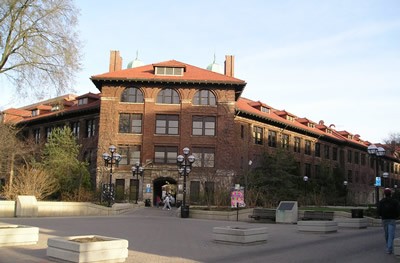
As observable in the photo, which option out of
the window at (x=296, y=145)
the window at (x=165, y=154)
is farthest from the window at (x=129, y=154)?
the window at (x=296, y=145)

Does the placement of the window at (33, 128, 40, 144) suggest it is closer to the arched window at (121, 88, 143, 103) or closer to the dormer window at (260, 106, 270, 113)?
the arched window at (121, 88, 143, 103)

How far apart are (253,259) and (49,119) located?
51.1m

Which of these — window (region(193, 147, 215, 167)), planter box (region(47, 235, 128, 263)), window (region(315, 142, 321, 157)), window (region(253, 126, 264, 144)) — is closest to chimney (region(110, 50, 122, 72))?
window (region(193, 147, 215, 167))

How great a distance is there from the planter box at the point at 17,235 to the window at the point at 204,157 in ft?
112

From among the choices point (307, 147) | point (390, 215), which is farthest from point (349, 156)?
point (390, 215)

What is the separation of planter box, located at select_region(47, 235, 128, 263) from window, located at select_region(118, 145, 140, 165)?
3681cm

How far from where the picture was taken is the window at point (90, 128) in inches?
2004

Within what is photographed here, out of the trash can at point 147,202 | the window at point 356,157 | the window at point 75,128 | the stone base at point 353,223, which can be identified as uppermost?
the window at point 75,128

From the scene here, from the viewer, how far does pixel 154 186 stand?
158 feet

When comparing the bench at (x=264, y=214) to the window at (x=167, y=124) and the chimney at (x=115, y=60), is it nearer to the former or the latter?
the window at (x=167, y=124)

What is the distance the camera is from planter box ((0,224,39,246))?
11.7 m

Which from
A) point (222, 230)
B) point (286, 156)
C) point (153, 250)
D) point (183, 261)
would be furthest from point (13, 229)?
point (286, 156)

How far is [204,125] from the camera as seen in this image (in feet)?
155

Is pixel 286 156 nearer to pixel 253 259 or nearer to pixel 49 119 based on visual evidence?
pixel 49 119
